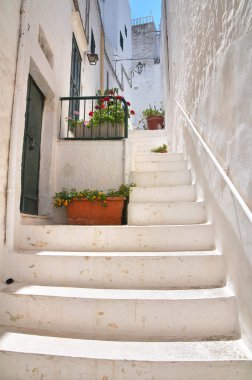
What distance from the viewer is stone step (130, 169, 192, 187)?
3.70 meters

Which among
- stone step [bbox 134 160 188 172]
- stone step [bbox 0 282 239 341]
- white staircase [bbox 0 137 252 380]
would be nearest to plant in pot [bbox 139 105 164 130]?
stone step [bbox 134 160 188 172]

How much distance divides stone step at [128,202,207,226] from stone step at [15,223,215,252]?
32cm

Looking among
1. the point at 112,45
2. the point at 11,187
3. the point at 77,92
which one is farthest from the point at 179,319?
the point at 112,45

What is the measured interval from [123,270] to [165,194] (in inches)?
53.9

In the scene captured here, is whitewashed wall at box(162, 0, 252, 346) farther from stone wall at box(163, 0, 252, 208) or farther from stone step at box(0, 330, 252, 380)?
stone step at box(0, 330, 252, 380)

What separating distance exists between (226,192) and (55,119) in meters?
2.84

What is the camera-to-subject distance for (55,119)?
4.03m

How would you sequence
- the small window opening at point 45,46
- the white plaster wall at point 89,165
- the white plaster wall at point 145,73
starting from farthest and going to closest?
the white plaster wall at point 145,73, the white plaster wall at point 89,165, the small window opening at point 45,46

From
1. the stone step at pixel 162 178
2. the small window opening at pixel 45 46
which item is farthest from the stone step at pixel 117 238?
the small window opening at pixel 45 46

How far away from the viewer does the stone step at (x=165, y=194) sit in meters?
3.30

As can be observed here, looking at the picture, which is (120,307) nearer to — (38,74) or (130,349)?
(130,349)

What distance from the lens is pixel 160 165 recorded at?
4.13m

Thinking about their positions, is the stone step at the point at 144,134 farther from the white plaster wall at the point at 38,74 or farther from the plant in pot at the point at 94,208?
the plant in pot at the point at 94,208

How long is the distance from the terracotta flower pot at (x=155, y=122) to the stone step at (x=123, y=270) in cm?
659
